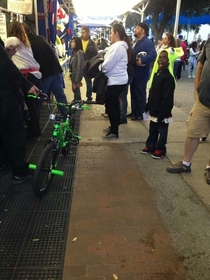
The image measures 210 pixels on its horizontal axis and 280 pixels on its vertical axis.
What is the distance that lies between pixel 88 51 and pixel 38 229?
5768mm

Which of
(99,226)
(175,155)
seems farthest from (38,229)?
(175,155)

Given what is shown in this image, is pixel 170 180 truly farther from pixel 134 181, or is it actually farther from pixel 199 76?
pixel 199 76

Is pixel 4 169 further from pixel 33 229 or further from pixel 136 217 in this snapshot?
pixel 136 217

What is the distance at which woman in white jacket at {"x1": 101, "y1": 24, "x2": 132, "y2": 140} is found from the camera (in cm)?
449

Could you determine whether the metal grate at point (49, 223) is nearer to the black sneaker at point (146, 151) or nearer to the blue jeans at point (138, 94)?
the black sneaker at point (146, 151)

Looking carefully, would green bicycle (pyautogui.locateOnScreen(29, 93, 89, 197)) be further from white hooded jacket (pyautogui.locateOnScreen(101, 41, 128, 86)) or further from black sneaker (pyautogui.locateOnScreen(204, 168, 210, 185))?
black sneaker (pyautogui.locateOnScreen(204, 168, 210, 185))

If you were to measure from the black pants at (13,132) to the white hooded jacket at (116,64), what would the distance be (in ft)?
5.97

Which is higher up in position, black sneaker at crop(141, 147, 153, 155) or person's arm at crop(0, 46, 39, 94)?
person's arm at crop(0, 46, 39, 94)

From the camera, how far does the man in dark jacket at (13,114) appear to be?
10.1 ft

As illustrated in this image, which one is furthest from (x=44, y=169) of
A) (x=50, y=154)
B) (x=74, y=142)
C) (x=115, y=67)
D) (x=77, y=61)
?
(x=77, y=61)

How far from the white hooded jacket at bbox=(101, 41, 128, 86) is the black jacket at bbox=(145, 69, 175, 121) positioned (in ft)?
2.45

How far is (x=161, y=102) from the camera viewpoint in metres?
4.05

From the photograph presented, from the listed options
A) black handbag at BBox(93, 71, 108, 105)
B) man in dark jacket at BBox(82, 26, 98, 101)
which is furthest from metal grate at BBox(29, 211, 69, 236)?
man in dark jacket at BBox(82, 26, 98, 101)


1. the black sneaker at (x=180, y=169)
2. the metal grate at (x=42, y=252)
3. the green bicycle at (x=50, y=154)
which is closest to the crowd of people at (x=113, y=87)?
the black sneaker at (x=180, y=169)
